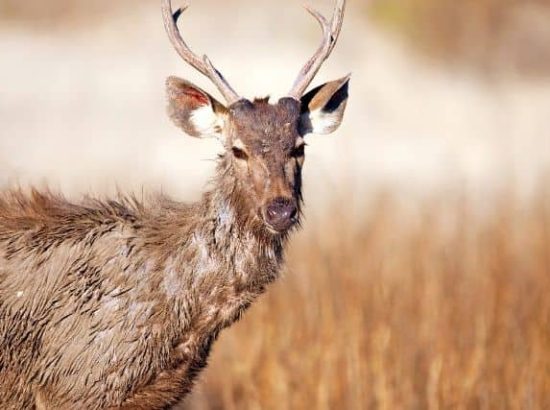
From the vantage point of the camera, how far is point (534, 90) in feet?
76.1

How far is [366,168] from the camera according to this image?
1983cm

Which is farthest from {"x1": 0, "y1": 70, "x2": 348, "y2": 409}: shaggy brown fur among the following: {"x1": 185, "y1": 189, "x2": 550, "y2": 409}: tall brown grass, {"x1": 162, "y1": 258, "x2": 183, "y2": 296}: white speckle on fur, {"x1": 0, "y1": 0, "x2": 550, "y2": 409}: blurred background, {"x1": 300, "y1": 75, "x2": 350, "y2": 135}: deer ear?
{"x1": 185, "y1": 189, "x2": 550, "y2": 409}: tall brown grass

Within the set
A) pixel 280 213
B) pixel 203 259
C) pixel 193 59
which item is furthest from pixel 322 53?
pixel 203 259

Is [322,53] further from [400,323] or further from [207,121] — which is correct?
[400,323]

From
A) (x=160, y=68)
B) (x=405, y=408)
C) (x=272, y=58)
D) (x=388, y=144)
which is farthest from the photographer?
(x=272, y=58)

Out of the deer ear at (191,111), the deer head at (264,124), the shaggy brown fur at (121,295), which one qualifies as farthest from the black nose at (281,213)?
the deer ear at (191,111)

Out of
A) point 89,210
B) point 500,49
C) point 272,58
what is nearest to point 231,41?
point 272,58

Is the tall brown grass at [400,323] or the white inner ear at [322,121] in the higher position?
the white inner ear at [322,121]

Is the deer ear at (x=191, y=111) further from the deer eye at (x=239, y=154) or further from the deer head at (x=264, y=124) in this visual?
the deer eye at (x=239, y=154)

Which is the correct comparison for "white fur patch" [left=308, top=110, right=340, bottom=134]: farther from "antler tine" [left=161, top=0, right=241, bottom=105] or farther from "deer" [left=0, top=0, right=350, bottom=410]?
"antler tine" [left=161, top=0, right=241, bottom=105]

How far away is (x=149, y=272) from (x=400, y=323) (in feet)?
11.3

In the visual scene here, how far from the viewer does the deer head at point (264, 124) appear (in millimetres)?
6734

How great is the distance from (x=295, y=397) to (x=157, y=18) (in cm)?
2257

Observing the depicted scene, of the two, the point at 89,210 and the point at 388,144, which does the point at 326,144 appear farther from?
the point at 89,210
